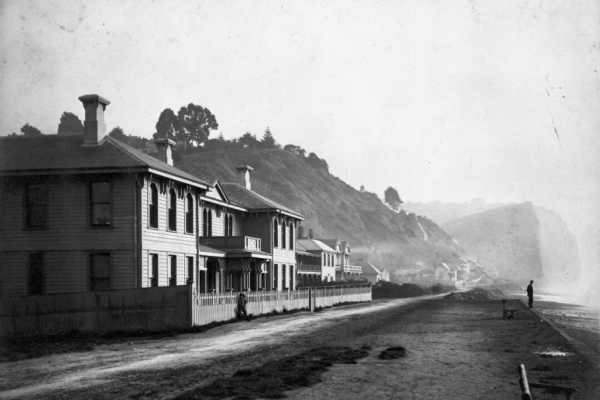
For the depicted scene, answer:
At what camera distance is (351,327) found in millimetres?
26594

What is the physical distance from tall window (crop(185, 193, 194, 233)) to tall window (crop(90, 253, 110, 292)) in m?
5.61

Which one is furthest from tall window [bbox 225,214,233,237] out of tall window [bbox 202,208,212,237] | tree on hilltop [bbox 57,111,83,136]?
tree on hilltop [bbox 57,111,83,136]

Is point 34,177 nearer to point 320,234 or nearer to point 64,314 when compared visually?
point 64,314

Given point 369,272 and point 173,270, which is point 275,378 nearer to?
point 173,270

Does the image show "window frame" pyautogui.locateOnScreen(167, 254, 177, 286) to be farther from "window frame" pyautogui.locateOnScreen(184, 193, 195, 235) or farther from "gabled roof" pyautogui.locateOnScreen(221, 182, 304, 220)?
"gabled roof" pyautogui.locateOnScreen(221, 182, 304, 220)

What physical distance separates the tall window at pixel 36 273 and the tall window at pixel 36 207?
131 cm

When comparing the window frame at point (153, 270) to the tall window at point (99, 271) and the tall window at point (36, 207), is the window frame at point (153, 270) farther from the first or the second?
the tall window at point (36, 207)

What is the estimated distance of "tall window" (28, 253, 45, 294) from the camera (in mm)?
28375

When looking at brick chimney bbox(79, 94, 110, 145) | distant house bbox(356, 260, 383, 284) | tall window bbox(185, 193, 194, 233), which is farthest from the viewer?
→ distant house bbox(356, 260, 383, 284)

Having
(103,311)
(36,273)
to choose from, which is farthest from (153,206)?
(103,311)

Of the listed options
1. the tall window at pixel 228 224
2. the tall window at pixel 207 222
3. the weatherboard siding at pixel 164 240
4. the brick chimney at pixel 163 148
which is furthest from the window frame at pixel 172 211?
the tall window at pixel 228 224

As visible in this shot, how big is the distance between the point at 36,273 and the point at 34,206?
275 cm

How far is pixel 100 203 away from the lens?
28375 mm

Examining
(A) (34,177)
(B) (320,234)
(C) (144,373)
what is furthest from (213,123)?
(C) (144,373)
